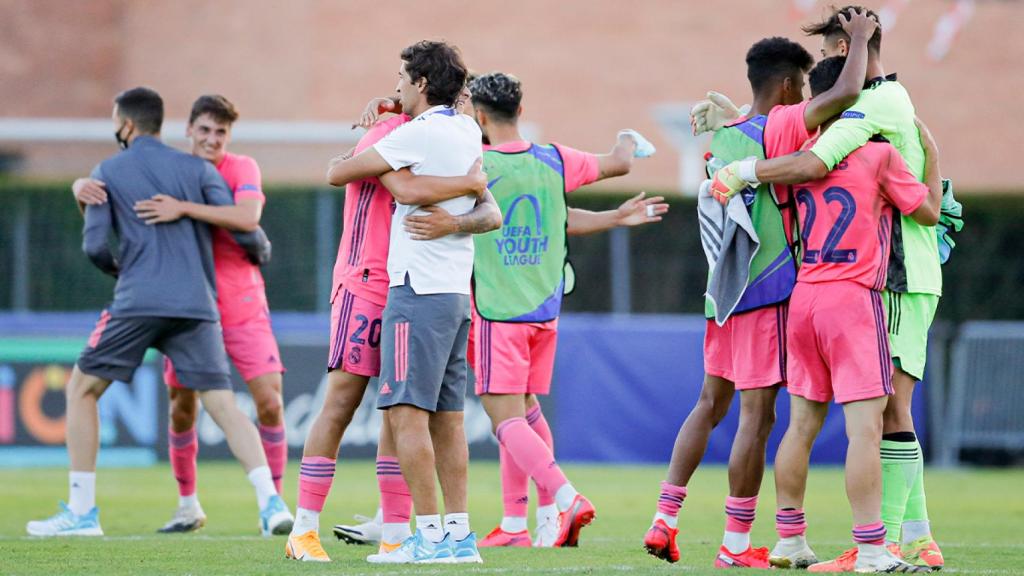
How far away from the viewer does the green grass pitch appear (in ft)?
21.6

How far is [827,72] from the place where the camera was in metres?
6.68

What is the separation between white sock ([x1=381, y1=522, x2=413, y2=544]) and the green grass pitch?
0.23 metres

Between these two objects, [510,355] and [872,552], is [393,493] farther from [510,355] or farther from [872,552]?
[872,552]

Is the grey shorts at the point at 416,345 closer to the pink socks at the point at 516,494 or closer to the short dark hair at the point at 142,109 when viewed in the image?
the pink socks at the point at 516,494

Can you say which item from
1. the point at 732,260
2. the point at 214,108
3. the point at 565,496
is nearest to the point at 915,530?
the point at 732,260

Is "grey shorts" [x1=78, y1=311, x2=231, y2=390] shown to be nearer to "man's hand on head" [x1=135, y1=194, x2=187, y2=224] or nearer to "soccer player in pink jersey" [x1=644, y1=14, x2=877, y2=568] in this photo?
"man's hand on head" [x1=135, y1=194, x2=187, y2=224]

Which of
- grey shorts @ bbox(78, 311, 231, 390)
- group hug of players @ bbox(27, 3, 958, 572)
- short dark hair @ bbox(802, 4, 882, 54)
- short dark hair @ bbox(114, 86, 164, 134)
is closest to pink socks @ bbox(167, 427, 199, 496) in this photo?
grey shorts @ bbox(78, 311, 231, 390)

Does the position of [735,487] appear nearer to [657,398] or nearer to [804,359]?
[804,359]

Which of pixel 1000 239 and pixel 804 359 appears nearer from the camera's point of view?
pixel 804 359

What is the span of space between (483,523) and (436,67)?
3776mm

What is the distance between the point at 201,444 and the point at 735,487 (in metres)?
9.07

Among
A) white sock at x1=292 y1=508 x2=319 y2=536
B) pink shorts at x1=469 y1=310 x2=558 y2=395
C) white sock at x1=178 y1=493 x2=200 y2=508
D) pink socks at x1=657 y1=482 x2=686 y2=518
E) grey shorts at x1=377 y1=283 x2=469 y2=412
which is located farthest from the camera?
white sock at x1=178 y1=493 x2=200 y2=508

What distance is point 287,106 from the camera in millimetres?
28719

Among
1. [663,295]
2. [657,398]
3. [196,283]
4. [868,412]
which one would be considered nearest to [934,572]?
[868,412]
